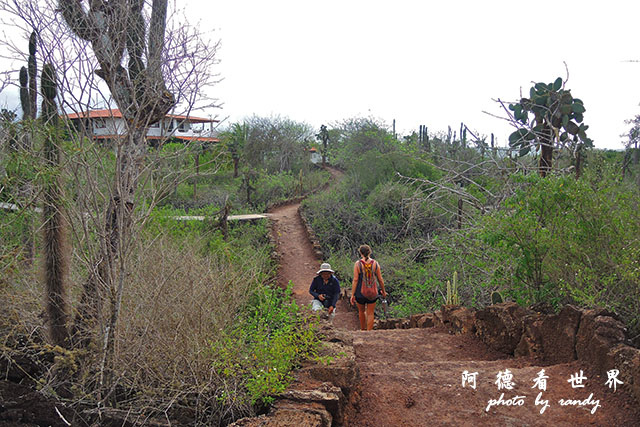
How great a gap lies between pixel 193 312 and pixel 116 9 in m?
2.61

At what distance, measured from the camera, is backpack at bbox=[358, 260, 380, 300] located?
7.35 m

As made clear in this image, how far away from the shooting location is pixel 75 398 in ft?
13.3

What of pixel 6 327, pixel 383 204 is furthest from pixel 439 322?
pixel 383 204

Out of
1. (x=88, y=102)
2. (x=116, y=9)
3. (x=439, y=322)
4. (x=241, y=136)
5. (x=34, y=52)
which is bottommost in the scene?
(x=439, y=322)

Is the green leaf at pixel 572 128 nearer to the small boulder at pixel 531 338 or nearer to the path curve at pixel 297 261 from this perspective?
the path curve at pixel 297 261

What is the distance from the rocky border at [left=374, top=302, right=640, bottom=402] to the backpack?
134cm

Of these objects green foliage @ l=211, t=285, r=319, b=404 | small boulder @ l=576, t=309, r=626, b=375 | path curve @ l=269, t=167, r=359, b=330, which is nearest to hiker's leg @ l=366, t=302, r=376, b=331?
path curve @ l=269, t=167, r=359, b=330

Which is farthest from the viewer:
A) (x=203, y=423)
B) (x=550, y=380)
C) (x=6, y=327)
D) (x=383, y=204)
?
(x=383, y=204)

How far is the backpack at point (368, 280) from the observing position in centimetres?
735

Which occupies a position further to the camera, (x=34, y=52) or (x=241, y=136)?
(x=241, y=136)

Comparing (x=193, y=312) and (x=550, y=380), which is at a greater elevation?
(x=193, y=312)

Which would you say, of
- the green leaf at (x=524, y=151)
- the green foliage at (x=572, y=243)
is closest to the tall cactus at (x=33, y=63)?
the green foliage at (x=572, y=243)

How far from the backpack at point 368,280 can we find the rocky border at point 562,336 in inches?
52.6

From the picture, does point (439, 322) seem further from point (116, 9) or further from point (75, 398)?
point (116, 9)
